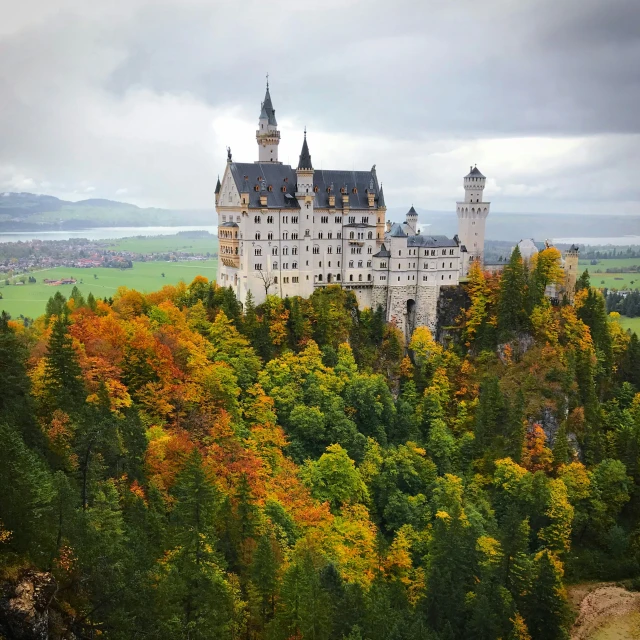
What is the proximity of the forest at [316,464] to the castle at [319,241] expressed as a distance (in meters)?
3.40

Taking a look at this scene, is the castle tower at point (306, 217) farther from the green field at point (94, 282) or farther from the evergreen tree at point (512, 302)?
the green field at point (94, 282)

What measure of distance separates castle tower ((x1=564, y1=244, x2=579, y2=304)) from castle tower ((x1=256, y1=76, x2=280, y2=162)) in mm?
45049

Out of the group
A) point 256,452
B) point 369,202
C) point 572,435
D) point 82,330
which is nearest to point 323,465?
point 256,452

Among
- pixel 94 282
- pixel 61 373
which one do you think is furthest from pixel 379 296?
pixel 61 373

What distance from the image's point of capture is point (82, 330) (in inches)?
2345

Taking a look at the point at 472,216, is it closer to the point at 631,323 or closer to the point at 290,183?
the point at 290,183

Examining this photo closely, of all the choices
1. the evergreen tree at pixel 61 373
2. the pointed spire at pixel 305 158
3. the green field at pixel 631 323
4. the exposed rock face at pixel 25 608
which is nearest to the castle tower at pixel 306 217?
the pointed spire at pixel 305 158

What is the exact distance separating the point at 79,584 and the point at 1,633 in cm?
452

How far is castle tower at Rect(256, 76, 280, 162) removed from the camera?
290 ft

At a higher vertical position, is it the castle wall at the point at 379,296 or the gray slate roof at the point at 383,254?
the gray slate roof at the point at 383,254

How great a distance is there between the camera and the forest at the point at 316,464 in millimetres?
32125

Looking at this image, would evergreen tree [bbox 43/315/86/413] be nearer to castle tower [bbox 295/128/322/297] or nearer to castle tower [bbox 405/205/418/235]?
castle tower [bbox 295/128/322/297]

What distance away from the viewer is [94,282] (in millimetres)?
105062

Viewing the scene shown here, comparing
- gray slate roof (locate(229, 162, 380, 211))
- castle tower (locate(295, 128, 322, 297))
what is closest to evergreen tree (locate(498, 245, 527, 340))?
gray slate roof (locate(229, 162, 380, 211))
